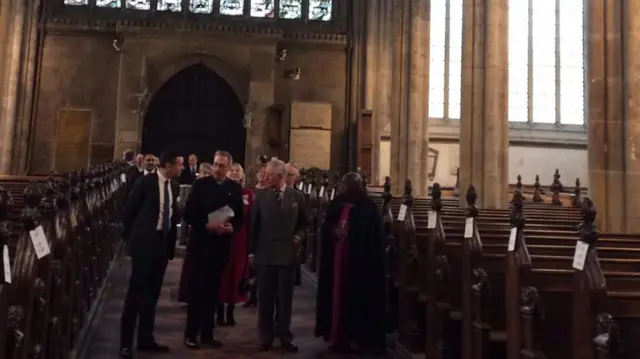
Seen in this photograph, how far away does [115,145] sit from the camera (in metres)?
18.1

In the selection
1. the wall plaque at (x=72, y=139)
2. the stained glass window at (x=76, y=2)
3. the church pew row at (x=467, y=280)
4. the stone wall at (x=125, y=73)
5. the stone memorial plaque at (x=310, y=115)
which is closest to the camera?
the church pew row at (x=467, y=280)

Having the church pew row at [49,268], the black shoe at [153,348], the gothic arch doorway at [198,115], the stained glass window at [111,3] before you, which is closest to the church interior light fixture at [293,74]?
the gothic arch doorway at [198,115]

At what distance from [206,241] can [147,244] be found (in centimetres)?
52

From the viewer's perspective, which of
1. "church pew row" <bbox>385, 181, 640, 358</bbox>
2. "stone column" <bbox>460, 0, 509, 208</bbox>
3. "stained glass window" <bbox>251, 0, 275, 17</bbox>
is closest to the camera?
"church pew row" <bbox>385, 181, 640, 358</bbox>

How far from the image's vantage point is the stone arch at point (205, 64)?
18781 mm

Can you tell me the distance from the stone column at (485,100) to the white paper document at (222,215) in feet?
22.7

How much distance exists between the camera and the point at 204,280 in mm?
5473

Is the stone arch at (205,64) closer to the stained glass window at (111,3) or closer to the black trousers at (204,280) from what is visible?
the stained glass window at (111,3)

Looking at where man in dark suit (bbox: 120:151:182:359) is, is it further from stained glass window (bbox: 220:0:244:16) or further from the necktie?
stained glass window (bbox: 220:0:244:16)

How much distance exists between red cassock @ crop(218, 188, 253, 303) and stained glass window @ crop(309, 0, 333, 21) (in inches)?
578

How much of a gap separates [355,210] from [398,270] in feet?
3.55

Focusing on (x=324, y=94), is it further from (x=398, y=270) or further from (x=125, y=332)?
(x=125, y=332)

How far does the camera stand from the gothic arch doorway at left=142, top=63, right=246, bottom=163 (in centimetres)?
1988

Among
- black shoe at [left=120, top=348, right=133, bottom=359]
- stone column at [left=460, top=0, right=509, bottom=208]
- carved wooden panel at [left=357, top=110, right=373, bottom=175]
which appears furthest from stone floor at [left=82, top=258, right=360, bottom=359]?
carved wooden panel at [left=357, top=110, right=373, bottom=175]
